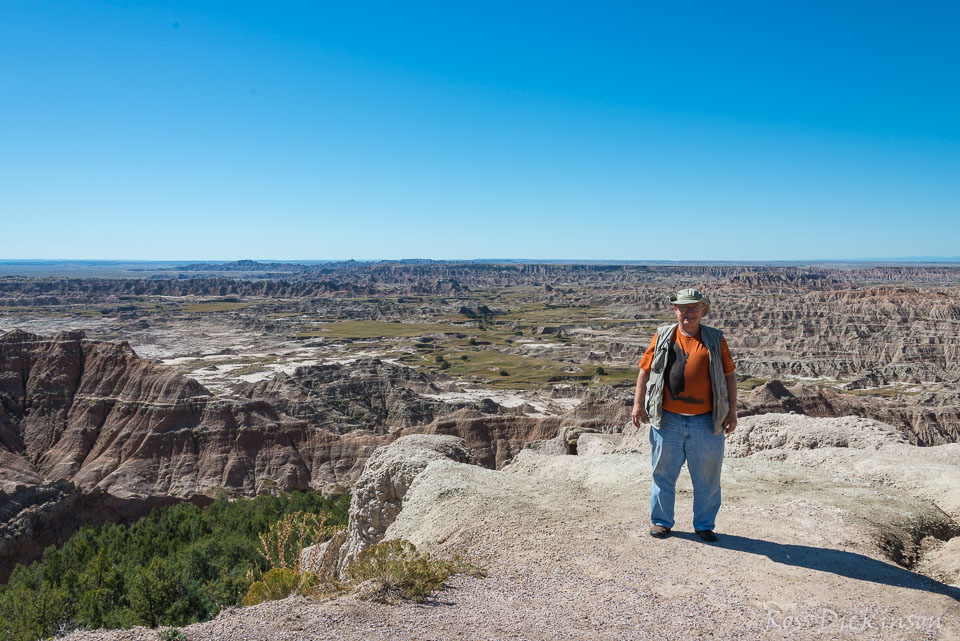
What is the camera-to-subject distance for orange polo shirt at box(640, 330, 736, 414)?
272 inches

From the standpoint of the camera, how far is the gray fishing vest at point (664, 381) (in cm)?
686

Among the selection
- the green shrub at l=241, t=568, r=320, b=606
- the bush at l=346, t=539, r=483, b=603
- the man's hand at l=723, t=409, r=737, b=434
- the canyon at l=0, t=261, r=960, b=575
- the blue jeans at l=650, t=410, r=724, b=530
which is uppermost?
the man's hand at l=723, t=409, r=737, b=434

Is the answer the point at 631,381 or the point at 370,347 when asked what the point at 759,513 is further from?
the point at 370,347

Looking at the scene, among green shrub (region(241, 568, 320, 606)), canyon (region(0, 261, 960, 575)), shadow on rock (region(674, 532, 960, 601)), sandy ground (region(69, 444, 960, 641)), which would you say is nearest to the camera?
sandy ground (region(69, 444, 960, 641))

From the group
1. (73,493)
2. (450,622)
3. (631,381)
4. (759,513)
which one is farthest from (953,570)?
(631,381)

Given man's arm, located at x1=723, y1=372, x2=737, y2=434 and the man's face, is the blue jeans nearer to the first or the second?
man's arm, located at x1=723, y1=372, x2=737, y2=434

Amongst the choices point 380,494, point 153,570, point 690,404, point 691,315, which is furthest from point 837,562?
point 153,570

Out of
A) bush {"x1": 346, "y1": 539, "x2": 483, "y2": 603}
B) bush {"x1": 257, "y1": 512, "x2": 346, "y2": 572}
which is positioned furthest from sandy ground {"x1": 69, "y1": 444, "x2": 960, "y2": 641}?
bush {"x1": 257, "y1": 512, "x2": 346, "y2": 572}

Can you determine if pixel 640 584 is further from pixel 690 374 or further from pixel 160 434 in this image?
pixel 160 434

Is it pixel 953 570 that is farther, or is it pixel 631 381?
pixel 631 381

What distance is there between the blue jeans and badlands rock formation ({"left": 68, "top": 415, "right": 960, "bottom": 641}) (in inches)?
15.0

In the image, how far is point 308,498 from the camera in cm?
3206

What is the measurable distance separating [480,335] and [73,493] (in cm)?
10413

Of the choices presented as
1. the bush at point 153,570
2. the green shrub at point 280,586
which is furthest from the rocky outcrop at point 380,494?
the green shrub at point 280,586
